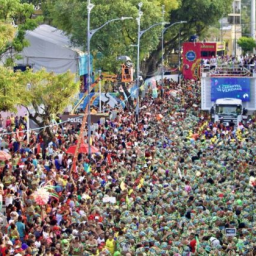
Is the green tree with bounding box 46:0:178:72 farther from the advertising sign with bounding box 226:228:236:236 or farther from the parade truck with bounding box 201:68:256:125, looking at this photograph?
the advertising sign with bounding box 226:228:236:236

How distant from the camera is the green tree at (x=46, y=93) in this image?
116 ft

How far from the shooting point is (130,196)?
88.0 ft

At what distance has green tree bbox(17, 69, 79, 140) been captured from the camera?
35.3 metres

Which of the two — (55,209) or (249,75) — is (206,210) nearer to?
(55,209)

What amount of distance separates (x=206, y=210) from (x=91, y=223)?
138 inches

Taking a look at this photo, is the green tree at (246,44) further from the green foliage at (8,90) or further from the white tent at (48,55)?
the green foliage at (8,90)

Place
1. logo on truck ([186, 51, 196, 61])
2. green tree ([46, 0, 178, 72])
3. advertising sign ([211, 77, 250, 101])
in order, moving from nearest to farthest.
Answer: advertising sign ([211, 77, 250, 101]) < green tree ([46, 0, 178, 72]) < logo on truck ([186, 51, 196, 61])

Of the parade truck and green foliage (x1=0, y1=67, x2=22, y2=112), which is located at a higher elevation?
green foliage (x1=0, y1=67, x2=22, y2=112)

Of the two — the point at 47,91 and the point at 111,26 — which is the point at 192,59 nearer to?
the point at 111,26

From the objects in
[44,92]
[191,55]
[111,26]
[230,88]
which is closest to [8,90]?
[44,92]

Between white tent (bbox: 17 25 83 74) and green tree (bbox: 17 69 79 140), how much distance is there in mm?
19136

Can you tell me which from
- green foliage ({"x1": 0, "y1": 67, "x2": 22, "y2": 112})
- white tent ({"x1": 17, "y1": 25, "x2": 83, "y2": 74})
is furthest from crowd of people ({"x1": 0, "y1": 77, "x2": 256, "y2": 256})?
white tent ({"x1": 17, "y1": 25, "x2": 83, "y2": 74})

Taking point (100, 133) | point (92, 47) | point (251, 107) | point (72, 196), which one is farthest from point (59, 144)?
point (92, 47)

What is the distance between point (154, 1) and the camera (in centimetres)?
6291
